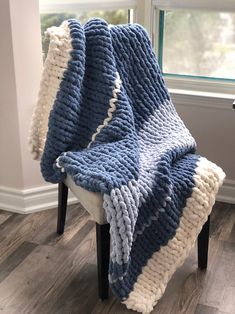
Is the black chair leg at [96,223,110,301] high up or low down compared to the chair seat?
down

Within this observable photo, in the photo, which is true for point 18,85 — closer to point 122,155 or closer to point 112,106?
point 112,106

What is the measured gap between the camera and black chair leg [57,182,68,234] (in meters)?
2.17

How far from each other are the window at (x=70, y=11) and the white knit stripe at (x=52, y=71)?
469mm

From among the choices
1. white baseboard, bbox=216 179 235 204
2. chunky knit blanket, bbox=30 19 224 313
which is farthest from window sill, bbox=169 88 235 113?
chunky knit blanket, bbox=30 19 224 313

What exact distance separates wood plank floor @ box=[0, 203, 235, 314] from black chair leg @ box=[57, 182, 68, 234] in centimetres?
5

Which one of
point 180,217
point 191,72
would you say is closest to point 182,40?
point 191,72

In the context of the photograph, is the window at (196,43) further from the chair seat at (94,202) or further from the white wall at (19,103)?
the chair seat at (94,202)

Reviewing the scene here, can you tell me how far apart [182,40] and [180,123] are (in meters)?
0.73

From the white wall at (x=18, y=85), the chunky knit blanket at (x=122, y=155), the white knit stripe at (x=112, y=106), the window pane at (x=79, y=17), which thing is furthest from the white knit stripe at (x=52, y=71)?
the window pane at (x=79, y=17)

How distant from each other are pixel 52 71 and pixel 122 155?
0.41m

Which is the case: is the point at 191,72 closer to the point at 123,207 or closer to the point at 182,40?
the point at 182,40

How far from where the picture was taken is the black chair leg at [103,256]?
5.70ft

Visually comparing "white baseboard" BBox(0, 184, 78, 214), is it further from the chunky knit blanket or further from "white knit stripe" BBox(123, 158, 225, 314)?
"white knit stripe" BBox(123, 158, 225, 314)

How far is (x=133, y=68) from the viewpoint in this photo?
6.40ft
